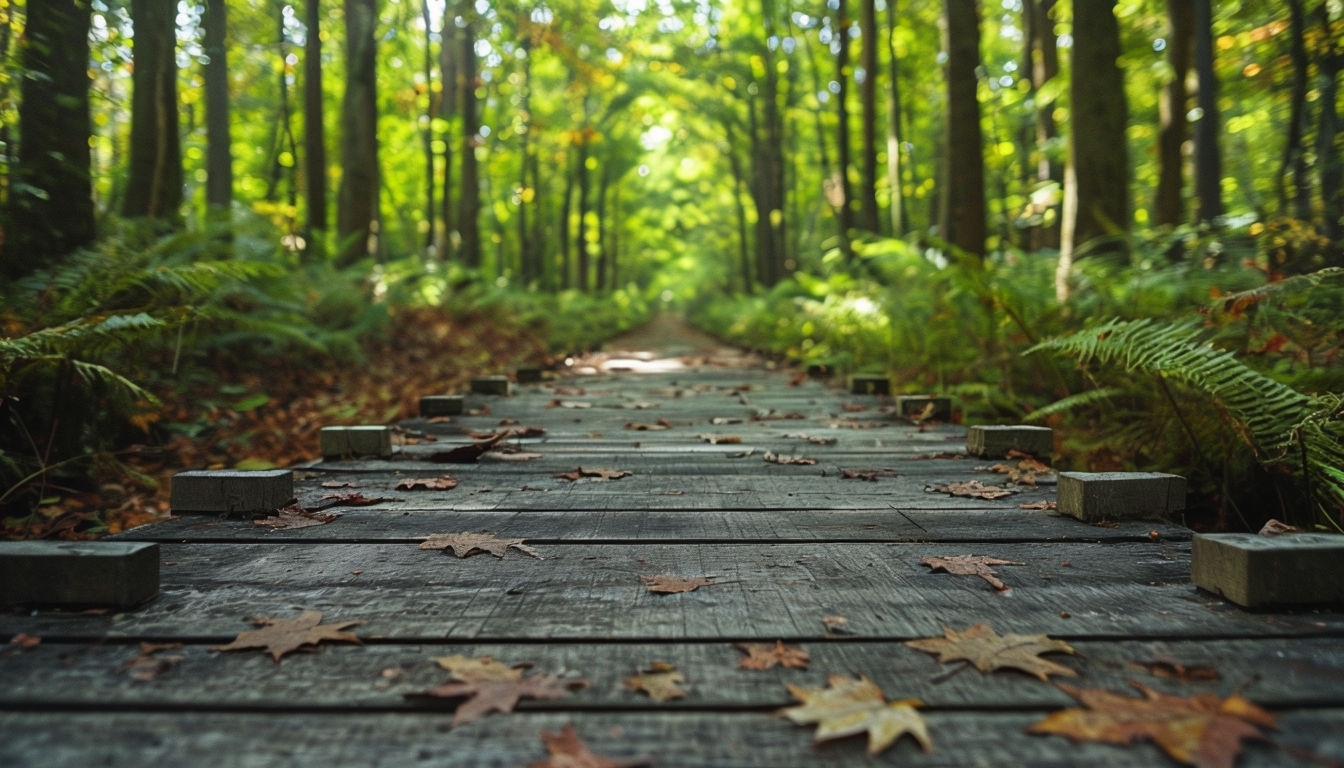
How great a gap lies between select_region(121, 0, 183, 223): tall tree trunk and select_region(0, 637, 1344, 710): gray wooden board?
6808 millimetres

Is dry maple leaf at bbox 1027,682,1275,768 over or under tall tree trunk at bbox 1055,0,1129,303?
under

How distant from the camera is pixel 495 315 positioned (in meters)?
14.3

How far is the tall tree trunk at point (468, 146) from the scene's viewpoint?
1625cm

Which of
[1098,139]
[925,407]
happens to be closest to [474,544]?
[925,407]

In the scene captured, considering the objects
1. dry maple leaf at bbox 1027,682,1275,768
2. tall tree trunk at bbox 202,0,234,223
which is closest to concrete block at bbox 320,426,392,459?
dry maple leaf at bbox 1027,682,1275,768

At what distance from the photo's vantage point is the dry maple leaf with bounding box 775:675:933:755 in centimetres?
124

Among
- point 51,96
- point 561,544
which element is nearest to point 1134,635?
point 561,544

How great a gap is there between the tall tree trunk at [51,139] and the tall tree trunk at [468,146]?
37.1 feet

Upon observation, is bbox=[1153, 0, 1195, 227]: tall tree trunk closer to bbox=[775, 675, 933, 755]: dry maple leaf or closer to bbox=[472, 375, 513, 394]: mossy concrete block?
bbox=[472, 375, 513, 394]: mossy concrete block

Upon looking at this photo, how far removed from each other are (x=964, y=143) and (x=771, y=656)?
932 centimetres

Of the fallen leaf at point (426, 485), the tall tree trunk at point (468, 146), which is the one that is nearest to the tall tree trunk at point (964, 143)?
the fallen leaf at point (426, 485)

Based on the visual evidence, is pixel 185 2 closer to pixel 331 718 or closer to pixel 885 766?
pixel 331 718

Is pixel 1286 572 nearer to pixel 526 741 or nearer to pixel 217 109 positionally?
pixel 526 741

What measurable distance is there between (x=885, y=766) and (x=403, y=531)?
5.77 feet
